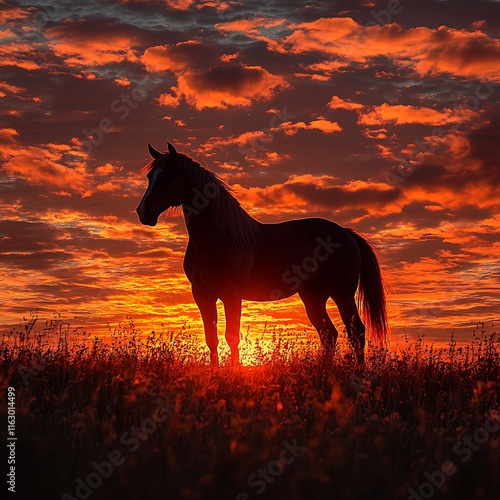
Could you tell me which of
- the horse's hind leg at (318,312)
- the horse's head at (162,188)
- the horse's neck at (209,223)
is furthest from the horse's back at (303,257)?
the horse's head at (162,188)

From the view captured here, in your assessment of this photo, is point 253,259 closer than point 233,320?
No

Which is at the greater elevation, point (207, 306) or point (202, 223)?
point (202, 223)

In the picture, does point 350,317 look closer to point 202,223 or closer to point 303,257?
point 303,257

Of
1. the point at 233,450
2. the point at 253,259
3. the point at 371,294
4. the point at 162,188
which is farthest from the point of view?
the point at 371,294

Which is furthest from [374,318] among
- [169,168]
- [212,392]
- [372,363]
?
[212,392]

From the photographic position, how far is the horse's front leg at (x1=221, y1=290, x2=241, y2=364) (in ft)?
34.6

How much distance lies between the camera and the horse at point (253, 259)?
1062 centimetres

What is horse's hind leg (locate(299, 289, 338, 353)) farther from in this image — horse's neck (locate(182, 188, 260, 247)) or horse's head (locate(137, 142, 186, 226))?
horse's head (locate(137, 142, 186, 226))

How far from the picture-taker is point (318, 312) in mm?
12883
